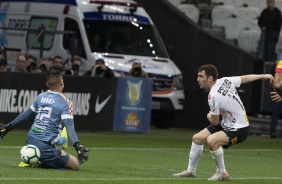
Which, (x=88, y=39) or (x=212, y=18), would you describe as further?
(x=212, y=18)

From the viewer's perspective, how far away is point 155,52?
29.2 meters

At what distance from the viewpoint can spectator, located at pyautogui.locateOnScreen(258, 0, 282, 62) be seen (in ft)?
98.3

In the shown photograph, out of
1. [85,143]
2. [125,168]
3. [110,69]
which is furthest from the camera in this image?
[110,69]

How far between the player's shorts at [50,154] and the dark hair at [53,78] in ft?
2.63

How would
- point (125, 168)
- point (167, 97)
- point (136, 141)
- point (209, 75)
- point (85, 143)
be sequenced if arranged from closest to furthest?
point (209, 75) → point (125, 168) → point (85, 143) → point (136, 141) → point (167, 97)

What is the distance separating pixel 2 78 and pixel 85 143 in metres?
3.15

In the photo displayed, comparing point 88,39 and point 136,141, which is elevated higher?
Result: point 88,39

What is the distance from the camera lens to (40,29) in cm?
2808

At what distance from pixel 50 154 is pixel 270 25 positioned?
1523cm

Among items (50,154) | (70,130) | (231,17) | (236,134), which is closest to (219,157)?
(236,134)

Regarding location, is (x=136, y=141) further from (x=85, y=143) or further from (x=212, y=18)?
(x=212, y=18)

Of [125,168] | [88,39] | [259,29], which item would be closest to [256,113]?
[259,29]

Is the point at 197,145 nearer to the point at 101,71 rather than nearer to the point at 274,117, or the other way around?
the point at 101,71

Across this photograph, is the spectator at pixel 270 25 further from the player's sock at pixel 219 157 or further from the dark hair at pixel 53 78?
the player's sock at pixel 219 157
